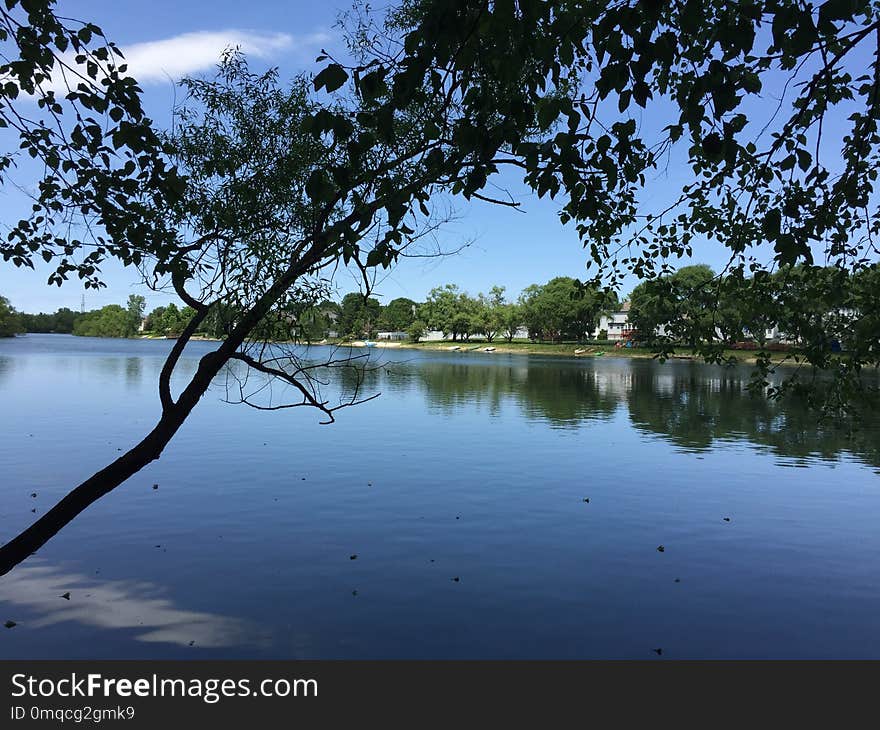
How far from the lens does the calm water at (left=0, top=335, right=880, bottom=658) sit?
32.7ft

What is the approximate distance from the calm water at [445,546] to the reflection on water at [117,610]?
0.13ft

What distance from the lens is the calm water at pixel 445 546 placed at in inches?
392

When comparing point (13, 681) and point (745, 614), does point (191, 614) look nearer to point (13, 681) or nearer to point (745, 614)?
point (13, 681)

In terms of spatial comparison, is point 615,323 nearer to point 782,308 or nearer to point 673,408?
point 673,408

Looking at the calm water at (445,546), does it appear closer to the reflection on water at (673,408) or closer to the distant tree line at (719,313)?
the reflection on water at (673,408)

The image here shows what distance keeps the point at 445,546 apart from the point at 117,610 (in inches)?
240

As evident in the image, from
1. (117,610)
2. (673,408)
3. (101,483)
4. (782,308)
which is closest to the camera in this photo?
(101,483)

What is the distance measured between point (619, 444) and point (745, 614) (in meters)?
16.8

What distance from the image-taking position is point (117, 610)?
10.6 m

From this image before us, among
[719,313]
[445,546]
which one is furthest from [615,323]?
[719,313]

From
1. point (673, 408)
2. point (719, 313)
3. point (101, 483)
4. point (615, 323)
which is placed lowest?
point (673, 408)

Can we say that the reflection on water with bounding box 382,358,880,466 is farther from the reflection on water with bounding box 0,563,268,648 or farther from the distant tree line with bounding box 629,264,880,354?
the reflection on water with bounding box 0,563,268,648

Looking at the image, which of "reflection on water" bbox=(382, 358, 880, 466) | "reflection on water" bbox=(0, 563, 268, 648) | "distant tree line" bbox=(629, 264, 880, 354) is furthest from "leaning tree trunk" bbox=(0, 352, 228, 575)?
"reflection on water" bbox=(382, 358, 880, 466)

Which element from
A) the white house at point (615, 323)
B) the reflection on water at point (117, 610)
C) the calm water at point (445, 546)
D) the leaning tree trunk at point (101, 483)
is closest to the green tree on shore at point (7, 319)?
the white house at point (615, 323)
